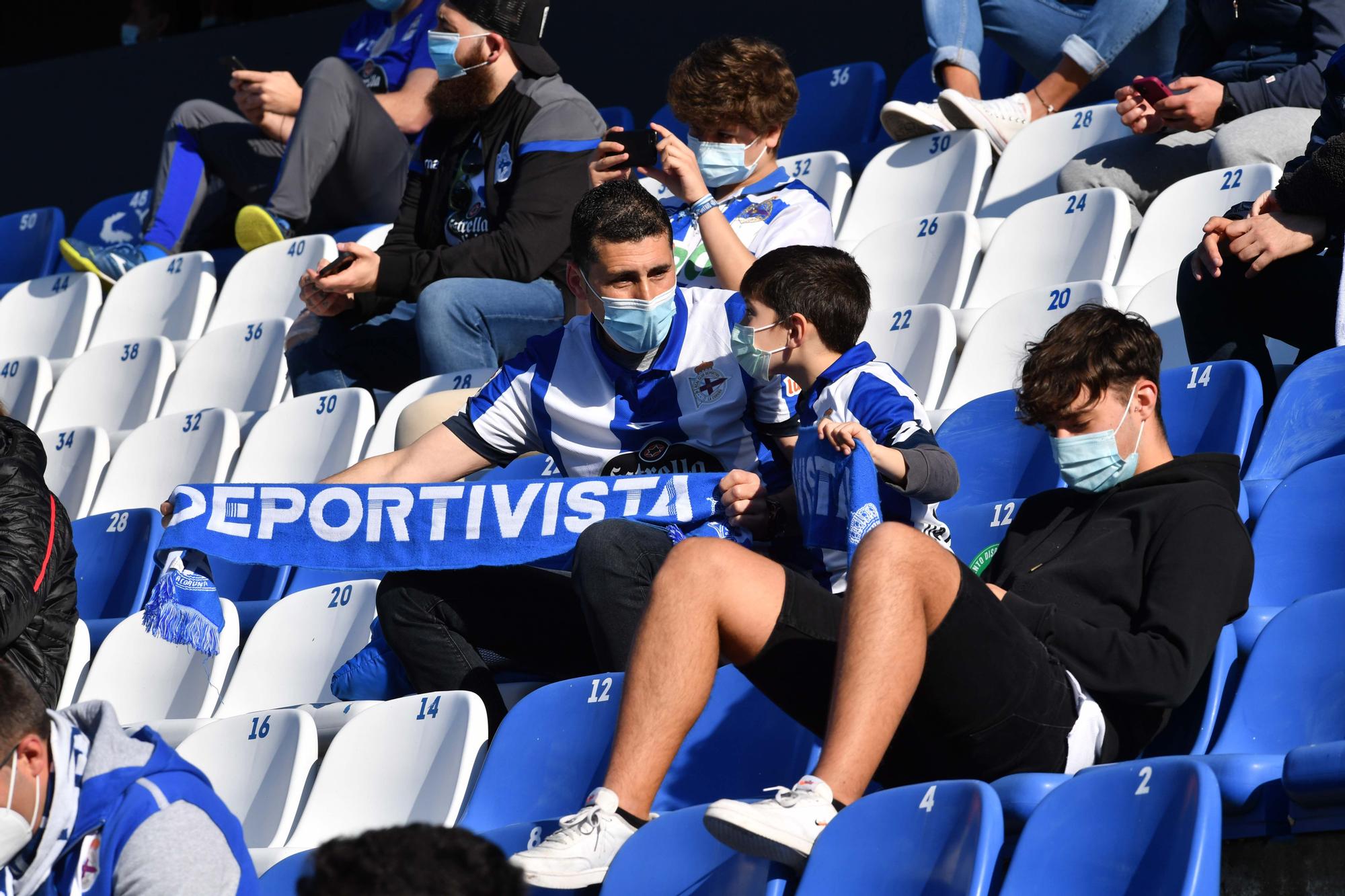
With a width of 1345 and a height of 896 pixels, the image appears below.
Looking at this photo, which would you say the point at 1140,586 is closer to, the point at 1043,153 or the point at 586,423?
the point at 586,423

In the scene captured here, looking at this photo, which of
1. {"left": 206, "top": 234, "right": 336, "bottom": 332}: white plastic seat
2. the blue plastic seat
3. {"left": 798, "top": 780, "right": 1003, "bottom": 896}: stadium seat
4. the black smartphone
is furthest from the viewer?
{"left": 206, "top": 234, "right": 336, "bottom": 332}: white plastic seat

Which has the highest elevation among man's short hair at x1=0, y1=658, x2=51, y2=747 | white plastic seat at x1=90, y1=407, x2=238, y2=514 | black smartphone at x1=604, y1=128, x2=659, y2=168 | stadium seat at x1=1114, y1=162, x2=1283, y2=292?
man's short hair at x1=0, y1=658, x2=51, y2=747

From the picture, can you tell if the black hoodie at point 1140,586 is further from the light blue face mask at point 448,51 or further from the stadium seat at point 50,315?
the stadium seat at point 50,315

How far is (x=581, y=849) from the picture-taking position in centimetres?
242

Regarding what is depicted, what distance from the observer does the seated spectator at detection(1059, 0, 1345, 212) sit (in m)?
4.29

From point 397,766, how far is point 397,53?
3.62 m

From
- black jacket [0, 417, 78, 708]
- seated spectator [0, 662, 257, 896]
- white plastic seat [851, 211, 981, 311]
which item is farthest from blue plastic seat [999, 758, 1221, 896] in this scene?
white plastic seat [851, 211, 981, 311]

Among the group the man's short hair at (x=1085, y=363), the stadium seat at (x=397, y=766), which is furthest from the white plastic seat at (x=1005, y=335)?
the stadium seat at (x=397, y=766)

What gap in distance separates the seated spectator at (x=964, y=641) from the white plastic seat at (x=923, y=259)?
66.2 inches

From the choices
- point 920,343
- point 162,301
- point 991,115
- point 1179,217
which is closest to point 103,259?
point 162,301

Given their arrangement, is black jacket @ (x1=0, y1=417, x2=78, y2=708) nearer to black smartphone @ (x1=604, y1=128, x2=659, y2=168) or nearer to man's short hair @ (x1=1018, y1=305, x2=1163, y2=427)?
black smartphone @ (x1=604, y1=128, x2=659, y2=168)

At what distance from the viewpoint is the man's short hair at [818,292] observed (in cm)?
316

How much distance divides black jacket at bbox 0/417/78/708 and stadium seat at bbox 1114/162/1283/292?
247 cm

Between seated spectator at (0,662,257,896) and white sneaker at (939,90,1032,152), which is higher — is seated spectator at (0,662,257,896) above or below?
above
